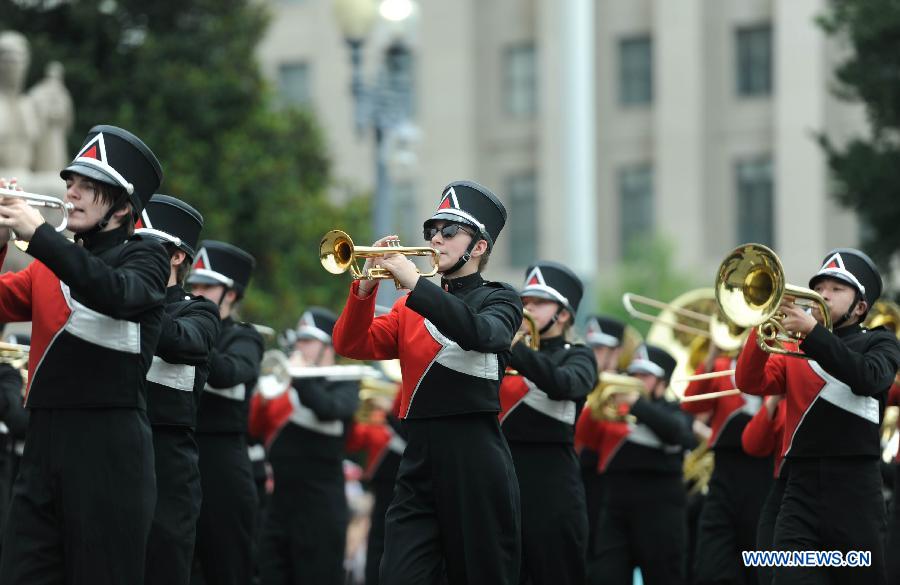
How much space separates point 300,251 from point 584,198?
33.0ft

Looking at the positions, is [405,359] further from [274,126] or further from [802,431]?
[274,126]

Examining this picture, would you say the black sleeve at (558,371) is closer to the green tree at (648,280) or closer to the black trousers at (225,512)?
the black trousers at (225,512)

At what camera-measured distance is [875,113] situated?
1838 centimetres

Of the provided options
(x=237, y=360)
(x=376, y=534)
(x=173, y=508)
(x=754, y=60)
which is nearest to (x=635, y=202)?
(x=754, y=60)

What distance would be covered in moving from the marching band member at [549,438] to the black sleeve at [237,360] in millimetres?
1524

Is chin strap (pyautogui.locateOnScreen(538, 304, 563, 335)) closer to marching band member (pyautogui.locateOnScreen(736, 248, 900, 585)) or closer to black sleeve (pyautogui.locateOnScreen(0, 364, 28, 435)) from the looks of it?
marching band member (pyautogui.locateOnScreen(736, 248, 900, 585))

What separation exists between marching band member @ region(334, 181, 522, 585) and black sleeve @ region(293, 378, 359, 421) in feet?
14.1

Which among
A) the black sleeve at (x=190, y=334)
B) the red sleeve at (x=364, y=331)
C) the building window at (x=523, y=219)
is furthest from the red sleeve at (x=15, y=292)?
the building window at (x=523, y=219)

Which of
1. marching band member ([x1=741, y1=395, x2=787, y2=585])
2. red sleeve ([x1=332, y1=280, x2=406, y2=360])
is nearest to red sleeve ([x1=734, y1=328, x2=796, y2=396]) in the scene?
marching band member ([x1=741, y1=395, x2=787, y2=585])

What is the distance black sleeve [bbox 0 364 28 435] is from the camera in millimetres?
10555

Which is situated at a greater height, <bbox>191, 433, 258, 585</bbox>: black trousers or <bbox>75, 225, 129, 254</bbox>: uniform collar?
<bbox>75, 225, 129, 254</bbox>: uniform collar

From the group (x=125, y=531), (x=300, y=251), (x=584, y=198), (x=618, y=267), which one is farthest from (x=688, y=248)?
(x=125, y=531)

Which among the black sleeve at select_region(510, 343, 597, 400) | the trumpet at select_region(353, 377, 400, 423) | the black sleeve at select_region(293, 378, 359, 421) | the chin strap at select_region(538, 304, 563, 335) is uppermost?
the chin strap at select_region(538, 304, 563, 335)

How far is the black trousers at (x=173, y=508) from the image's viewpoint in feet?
27.2
